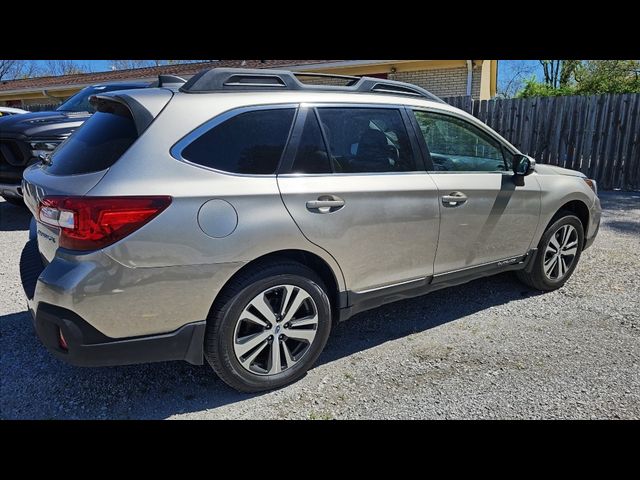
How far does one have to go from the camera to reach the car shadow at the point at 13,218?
19.7ft

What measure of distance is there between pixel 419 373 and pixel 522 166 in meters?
1.94

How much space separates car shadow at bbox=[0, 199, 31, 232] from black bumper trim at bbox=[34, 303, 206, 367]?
471 centimetres

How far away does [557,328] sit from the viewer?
3461 millimetres

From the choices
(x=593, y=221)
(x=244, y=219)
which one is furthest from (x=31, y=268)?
(x=593, y=221)

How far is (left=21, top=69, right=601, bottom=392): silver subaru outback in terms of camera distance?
2094 mm

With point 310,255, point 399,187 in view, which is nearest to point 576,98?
point 399,187

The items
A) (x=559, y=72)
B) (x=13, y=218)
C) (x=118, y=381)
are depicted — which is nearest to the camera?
(x=118, y=381)

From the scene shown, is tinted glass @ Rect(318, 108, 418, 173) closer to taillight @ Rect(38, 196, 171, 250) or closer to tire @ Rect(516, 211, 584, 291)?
taillight @ Rect(38, 196, 171, 250)

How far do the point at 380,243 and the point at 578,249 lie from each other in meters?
2.58

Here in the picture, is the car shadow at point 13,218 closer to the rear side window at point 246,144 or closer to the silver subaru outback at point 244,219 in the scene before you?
the silver subaru outback at point 244,219

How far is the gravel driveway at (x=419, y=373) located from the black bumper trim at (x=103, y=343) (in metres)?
0.41

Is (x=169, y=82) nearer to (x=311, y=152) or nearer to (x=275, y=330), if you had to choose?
(x=311, y=152)

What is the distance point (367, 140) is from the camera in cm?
295

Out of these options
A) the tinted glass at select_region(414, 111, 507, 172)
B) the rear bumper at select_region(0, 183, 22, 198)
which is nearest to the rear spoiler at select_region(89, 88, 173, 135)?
the tinted glass at select_region(414, 111, 507, 172)
